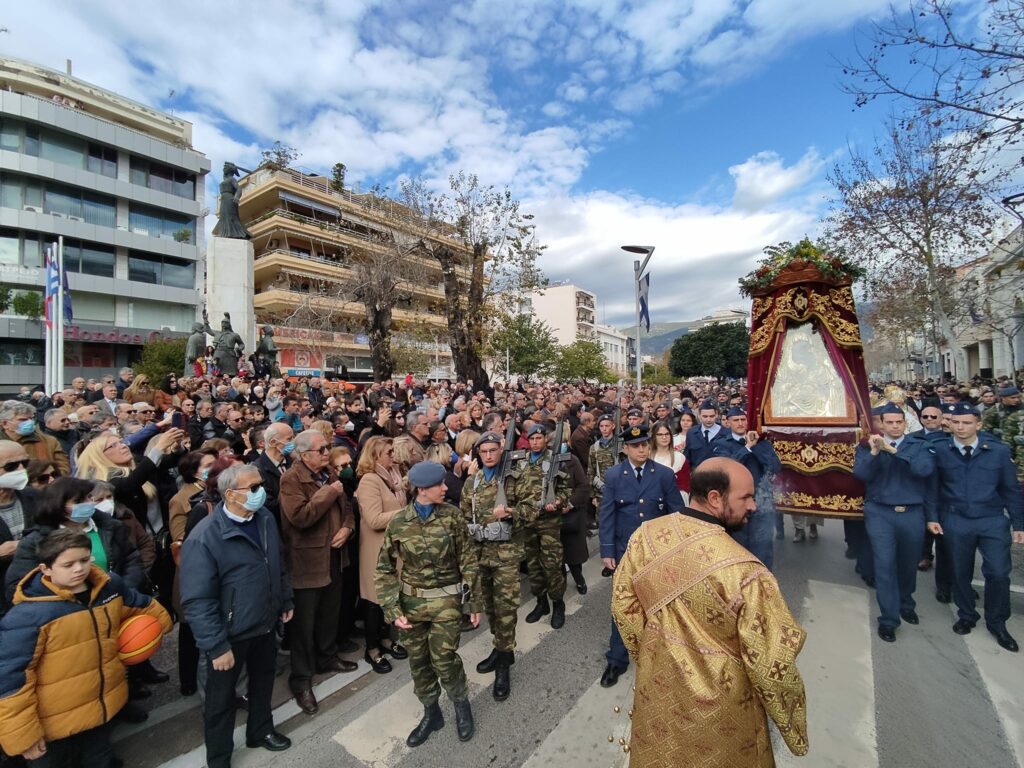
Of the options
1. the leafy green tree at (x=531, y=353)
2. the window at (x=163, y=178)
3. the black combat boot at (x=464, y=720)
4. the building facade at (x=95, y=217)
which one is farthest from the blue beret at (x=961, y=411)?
the window at (x=163, y=178)

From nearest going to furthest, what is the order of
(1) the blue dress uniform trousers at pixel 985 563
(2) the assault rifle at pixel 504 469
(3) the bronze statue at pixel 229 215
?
→ (2) the assault rifle at pixel 504 469
(1) the blue dress uniform trousers at pixel 985 563
(3) the bronze statue at pixel 229 215

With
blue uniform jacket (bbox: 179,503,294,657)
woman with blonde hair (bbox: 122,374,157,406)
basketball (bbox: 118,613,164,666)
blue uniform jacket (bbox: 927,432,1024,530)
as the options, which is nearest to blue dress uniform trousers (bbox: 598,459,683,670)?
blue uniform jacket (bbox: 179,503,294,657)

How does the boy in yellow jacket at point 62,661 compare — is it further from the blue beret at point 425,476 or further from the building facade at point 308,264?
the building facade at point 308,264

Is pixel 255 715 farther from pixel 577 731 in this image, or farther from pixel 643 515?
pixel 643 515

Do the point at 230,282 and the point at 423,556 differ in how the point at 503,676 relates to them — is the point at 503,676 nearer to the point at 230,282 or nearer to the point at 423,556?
the point at 423,556

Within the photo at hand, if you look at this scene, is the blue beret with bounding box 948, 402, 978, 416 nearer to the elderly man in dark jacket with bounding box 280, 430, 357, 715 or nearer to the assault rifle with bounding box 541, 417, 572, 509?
the assault rifle with bounding box 541, 417, 572, 509

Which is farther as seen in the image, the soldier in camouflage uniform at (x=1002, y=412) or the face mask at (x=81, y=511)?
the soldier in camouflage uniform at (x=1002, y=412)

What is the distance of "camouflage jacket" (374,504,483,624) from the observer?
319cm

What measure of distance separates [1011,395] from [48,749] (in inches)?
430

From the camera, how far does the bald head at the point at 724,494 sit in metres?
2.00

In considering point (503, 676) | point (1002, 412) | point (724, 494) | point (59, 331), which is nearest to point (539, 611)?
point (503, 676)

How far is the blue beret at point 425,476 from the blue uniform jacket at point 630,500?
1589 mm

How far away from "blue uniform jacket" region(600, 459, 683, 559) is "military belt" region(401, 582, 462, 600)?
1279mm

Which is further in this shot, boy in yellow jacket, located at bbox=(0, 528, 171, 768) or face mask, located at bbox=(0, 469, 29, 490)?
face mask, located at bbox=(0, 469, 29, 490)
